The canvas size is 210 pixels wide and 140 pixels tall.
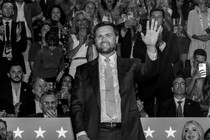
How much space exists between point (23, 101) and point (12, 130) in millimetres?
1729

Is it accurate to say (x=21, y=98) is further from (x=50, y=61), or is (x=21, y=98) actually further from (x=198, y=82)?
(x=198, y=82)

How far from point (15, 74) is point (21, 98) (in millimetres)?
651

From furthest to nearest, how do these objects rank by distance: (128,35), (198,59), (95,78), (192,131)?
1. (128,35)
2. (198,59)
3. (192,131)
4. (95,78)

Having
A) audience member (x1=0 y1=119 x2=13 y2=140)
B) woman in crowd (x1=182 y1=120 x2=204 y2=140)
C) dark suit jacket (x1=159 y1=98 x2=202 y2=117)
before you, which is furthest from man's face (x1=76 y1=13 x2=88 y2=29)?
woman in crowd (x1=182 y1=120 x2=204 y2=140)

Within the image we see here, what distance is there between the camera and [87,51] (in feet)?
43.6

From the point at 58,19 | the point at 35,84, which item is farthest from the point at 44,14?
the point at 35,84

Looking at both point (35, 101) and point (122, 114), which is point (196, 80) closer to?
point (35, 101)

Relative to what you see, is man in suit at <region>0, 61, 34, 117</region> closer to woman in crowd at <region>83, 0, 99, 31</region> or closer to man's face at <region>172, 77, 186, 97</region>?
woman in crowd at <region>83, 0, 99, 31</region>

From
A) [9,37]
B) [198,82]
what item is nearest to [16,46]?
[9,37]

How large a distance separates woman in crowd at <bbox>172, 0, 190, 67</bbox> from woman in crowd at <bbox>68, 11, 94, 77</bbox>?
6.04 ft

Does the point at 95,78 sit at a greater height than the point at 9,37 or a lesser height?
lesser

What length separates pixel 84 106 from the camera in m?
7.48

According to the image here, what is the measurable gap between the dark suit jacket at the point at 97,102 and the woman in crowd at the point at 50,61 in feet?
19.1

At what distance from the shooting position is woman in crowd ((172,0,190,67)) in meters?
14.8
